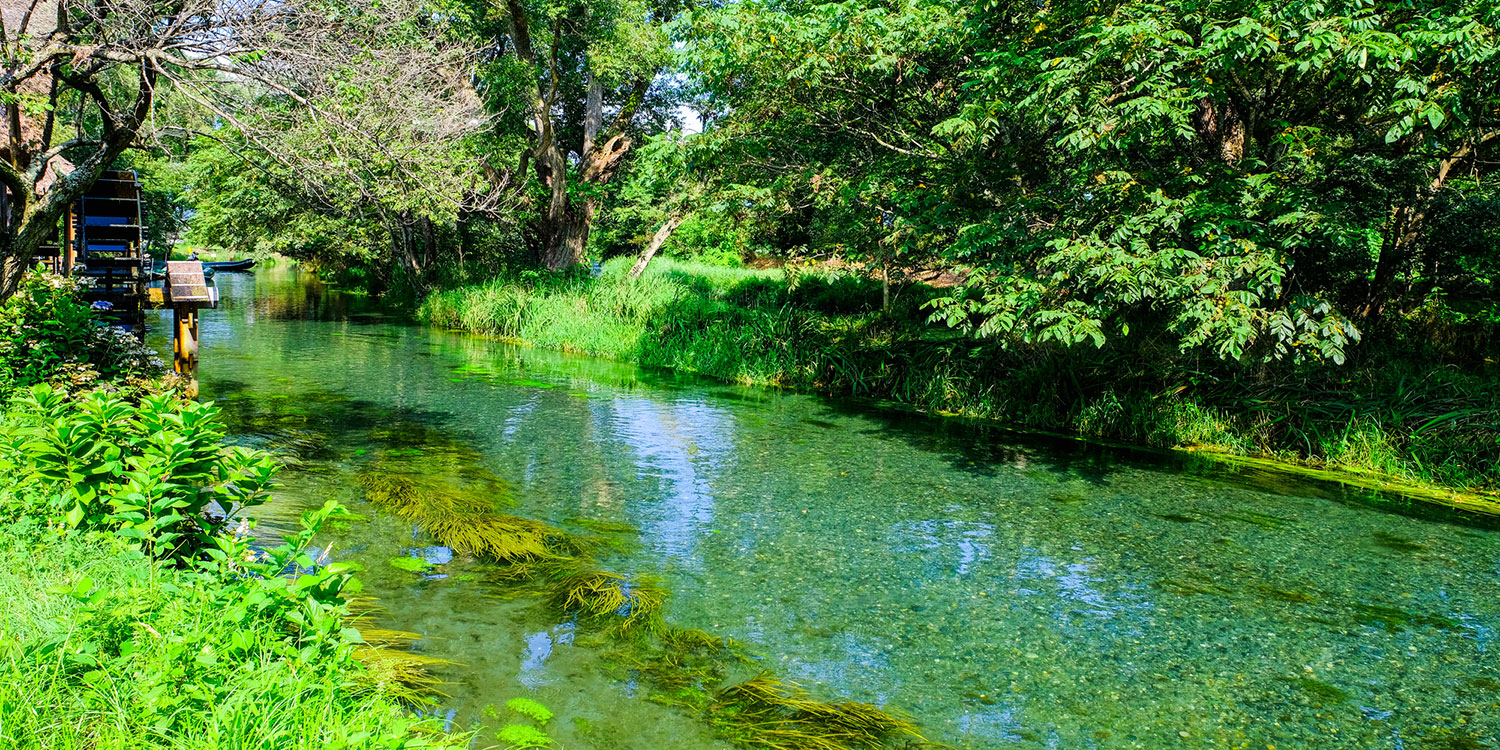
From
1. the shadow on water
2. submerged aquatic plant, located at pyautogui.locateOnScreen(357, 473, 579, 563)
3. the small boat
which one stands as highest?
the small boat

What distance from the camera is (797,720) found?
12.7 feet

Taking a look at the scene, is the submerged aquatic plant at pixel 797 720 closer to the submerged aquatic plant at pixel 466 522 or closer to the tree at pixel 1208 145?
the submerged aquatic plant at pixel 466 522

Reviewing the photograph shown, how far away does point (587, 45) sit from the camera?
67.1 ft

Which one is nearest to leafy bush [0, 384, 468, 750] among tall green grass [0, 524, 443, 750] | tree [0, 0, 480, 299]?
tall green grass [0, 524, 443, 750]

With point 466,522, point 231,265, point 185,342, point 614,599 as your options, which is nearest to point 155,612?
point 614,599

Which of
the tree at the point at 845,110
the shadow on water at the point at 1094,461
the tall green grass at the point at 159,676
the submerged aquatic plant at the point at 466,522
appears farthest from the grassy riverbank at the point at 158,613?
the tree at the point at 845,110

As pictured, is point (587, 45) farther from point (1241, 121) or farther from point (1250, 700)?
point (1250, 700)

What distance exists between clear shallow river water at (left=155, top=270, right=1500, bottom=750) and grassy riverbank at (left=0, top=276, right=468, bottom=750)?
933 mm

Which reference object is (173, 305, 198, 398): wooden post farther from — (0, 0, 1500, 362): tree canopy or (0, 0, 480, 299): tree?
(0, 0, 480, 299): tree

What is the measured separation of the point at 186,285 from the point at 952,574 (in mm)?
9175

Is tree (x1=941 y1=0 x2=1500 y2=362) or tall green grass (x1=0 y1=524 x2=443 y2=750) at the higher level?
tree (x1=941 y1=0 x2=1500 y2=362)

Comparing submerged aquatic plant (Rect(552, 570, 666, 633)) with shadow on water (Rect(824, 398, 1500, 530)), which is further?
shadow on water (Rect(824, 398, 1500, 530))

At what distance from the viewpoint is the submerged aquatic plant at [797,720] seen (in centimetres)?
371

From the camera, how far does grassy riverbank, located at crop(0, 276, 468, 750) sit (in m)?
2.61
